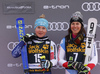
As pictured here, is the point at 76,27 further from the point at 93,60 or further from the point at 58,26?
the point at 58,26

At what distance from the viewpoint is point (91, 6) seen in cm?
301

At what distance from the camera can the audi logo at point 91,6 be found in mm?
3000

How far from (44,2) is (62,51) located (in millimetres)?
1202

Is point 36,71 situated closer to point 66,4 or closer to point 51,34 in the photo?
point 51,34

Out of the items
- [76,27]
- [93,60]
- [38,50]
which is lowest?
[93,60]

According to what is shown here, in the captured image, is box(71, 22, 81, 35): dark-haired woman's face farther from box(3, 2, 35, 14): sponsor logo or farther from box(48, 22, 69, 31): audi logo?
box(3, 2, 35, 14): sponsor logo

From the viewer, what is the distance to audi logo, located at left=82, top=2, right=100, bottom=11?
9.84 ft

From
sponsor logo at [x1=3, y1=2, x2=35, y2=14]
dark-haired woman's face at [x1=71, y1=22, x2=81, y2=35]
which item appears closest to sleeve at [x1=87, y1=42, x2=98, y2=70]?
dark-haired woman's face at [x1=71, y1=22, x2=81, y2=35]

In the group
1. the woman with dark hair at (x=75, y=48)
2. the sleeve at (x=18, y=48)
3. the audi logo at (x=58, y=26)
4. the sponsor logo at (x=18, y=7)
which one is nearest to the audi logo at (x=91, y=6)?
the audi logo at (x=58, y=26)

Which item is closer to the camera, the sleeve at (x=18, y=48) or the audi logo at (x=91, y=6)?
A: the sleeve at (x=18, y=48)

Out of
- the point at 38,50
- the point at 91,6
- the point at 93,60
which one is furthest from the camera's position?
the point at 91,6

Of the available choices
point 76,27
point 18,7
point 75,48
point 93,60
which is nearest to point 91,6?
point 76,27

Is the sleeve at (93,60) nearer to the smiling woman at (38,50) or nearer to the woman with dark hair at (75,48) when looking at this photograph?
the woman with dark hair at (75,48)

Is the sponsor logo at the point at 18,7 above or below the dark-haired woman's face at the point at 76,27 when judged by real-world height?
above
